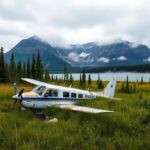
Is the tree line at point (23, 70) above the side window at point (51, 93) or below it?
above

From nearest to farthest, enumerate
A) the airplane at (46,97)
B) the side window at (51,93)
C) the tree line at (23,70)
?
the airplane at (46,97) → the side window at (51,93) → the tree line at (23,70)

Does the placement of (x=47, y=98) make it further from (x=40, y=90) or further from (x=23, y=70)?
(x=23, y=70)

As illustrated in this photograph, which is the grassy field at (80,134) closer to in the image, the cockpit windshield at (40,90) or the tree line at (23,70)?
the cockpit windshield at (40,90)

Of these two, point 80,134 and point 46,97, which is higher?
point 46,97

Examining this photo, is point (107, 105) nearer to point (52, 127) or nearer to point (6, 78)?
point (52, 127)

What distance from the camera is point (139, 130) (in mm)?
10227

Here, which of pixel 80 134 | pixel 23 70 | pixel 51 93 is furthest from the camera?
pixel 23 70

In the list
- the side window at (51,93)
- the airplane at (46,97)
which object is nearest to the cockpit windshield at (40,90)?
the airplane at (46,97)

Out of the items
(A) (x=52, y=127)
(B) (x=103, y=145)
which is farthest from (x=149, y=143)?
(A) (x=52, y=127)

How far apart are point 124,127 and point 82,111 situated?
286cm

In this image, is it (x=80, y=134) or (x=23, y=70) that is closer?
(x=80, y=134)

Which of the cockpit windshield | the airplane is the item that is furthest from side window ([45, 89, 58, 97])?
the cockpit windshield

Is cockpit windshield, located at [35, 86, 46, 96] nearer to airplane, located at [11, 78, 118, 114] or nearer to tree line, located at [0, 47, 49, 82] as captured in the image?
airplane, located at [11, 78, 118, 114]

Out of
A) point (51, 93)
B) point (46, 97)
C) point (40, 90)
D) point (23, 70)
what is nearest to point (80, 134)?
point (46, 97)
